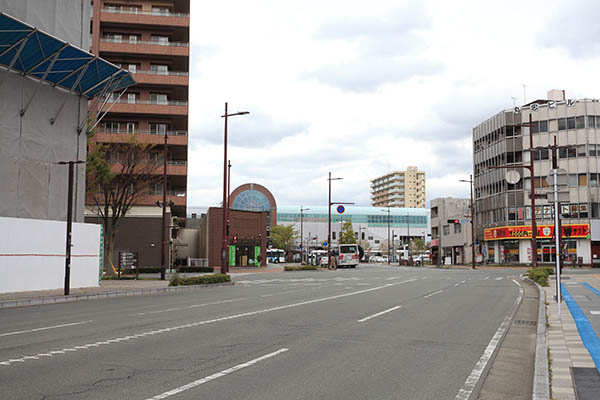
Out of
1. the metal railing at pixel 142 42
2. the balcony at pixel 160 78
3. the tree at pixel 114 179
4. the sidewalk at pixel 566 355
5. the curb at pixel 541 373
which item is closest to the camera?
the curb at pixel 541 373

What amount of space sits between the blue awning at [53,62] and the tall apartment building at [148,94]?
24380 millimetres

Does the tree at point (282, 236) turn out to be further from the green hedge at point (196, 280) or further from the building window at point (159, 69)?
→ the green hedge at point (196, 280)

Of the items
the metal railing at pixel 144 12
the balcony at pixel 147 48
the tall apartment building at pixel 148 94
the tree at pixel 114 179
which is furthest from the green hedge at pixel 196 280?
the metal railing at pixel 144 12

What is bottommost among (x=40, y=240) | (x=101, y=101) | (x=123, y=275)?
(x=123, y=275)

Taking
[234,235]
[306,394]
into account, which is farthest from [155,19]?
[306,394]

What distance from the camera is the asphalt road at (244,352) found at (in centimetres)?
A: 629

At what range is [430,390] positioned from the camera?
6.38m

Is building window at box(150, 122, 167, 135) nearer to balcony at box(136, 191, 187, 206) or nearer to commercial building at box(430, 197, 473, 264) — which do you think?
balcony at box(136, 191, 187, 206)

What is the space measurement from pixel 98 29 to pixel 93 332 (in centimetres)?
5142

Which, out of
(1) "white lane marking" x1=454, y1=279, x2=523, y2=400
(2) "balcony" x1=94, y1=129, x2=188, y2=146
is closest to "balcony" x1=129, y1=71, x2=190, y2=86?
(2) "balcony" x1=94, y1=129, x2=188, y2=146

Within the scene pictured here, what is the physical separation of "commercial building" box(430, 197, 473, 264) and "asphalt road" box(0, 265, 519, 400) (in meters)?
71.8

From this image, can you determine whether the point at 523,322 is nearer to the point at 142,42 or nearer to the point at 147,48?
the point at 147,48

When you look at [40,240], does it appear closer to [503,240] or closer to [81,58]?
[81,58]

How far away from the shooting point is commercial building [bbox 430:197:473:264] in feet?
279
